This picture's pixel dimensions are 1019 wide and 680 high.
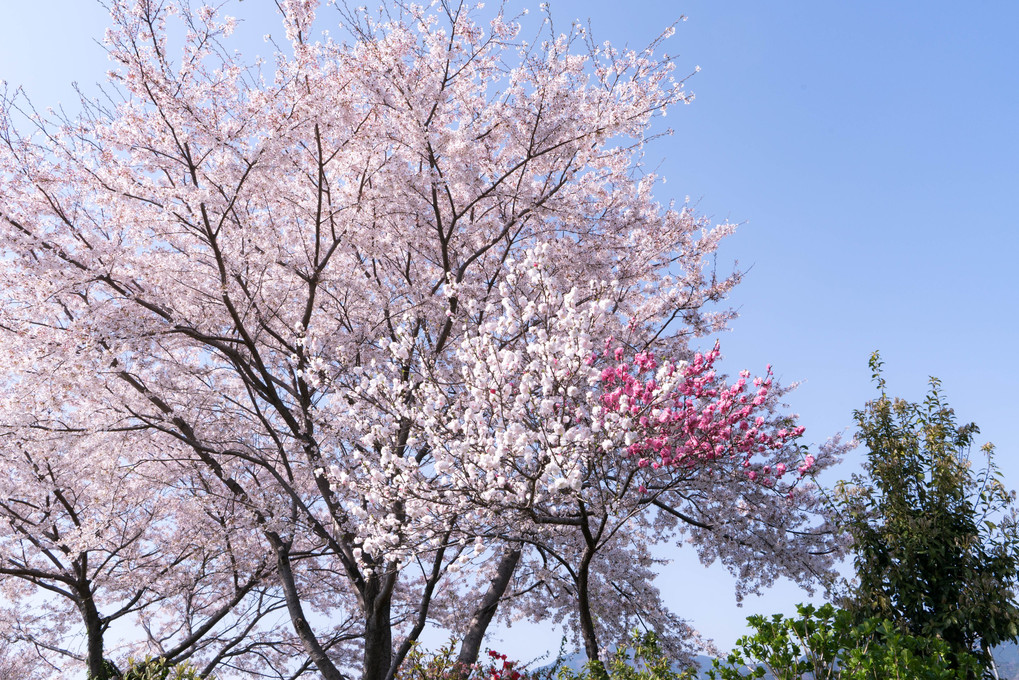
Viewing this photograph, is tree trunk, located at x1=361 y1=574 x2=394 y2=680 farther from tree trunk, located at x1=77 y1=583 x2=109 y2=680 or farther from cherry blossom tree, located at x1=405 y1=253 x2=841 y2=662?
tree trunk, located at x1=77 y1=583 x2=109 y2=680

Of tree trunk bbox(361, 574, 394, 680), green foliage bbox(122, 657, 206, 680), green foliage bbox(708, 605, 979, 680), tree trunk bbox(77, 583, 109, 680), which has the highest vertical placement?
tree trunk bbox(77, 583, 109, 680)

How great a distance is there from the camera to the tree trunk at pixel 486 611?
10.9 meters

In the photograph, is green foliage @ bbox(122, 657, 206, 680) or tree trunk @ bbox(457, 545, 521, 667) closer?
green foliage @ bbox(122, 657, 206, 680)

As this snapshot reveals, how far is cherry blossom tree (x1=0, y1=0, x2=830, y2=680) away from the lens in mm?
7199

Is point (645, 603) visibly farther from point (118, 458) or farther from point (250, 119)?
point (250, 119)

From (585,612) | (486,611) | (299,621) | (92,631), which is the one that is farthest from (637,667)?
(92,631)

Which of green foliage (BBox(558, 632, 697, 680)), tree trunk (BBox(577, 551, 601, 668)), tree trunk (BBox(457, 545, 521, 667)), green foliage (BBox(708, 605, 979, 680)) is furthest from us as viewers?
tree trunk (BBox(457, 545, 521, 667))

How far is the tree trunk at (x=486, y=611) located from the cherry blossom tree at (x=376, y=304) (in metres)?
0.07

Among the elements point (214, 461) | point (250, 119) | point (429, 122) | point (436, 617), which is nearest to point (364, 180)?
point (429, 122)

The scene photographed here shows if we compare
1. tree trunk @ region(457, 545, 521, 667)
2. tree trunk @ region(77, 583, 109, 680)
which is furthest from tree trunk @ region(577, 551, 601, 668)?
tree trunk @ region(77, 583, 109, 680)

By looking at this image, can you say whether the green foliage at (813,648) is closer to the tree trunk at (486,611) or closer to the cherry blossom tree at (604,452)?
the cherry blossom tree at (604,452)

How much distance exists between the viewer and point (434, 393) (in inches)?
268

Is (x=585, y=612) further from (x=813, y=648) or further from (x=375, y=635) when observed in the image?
(x=375, y=635)

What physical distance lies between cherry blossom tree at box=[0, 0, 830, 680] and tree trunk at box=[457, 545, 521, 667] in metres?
0.07
